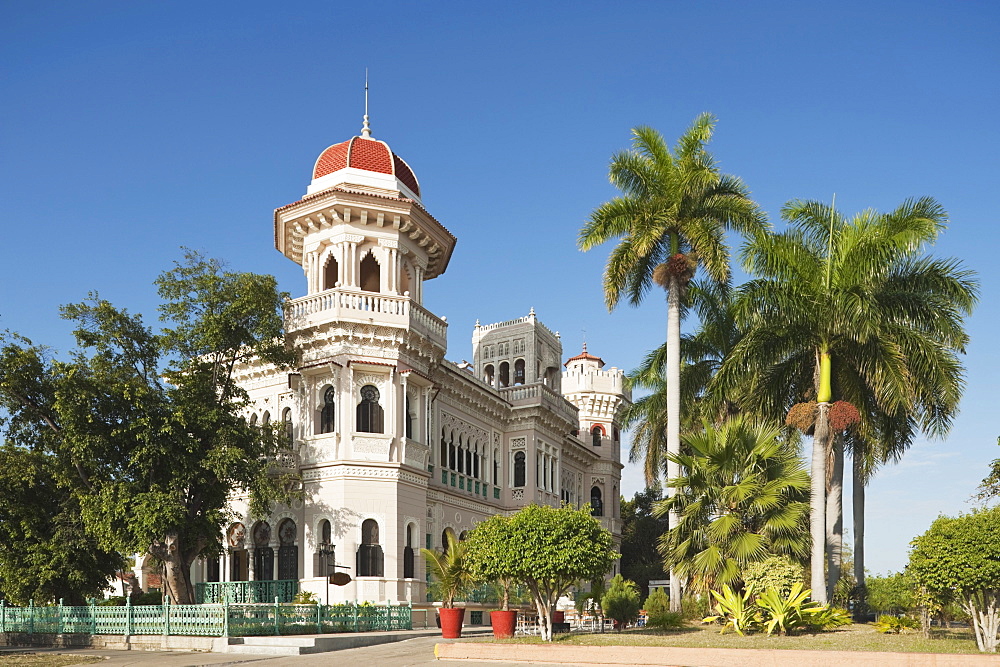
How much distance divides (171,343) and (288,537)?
24.2 ft

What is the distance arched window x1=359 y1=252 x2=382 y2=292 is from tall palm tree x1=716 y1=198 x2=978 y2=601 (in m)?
12.4

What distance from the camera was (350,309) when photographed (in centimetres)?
2891

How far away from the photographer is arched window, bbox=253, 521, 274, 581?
29234 mm

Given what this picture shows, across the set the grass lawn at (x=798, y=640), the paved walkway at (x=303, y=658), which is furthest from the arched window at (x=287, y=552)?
the grass lawn at (x=798, y=640)

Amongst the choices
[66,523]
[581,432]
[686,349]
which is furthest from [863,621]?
[581,432]

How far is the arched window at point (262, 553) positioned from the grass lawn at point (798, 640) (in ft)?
40.4

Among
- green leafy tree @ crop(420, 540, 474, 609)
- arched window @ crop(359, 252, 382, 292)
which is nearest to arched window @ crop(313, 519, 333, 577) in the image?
green leafy tree @ crop(420, 540, 474, 609)

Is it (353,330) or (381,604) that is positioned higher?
(353,330)

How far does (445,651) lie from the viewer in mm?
17641

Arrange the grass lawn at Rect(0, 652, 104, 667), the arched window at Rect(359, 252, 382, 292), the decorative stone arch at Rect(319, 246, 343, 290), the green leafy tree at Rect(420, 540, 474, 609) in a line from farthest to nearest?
the arched window at Rect(359, 252, 382, 292) < the decorative stone arch at Rect(319, 246, 343, 290) < the green leafy tree at Rect(420, 540, 474, 609) < the grass lawn at Rect(0, 652, 104, 667)

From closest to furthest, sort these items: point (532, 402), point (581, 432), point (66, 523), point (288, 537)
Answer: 1. point (66, 523)
2. point (288, 537)
3. point (532, 402)
4. point (581, 432)

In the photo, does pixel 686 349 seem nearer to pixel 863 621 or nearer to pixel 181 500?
pixel 863 621

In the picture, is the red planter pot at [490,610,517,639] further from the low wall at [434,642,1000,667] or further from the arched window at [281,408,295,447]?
the arched window at [281,408,295,447]

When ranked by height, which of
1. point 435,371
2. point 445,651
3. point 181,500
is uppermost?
point 435,371
